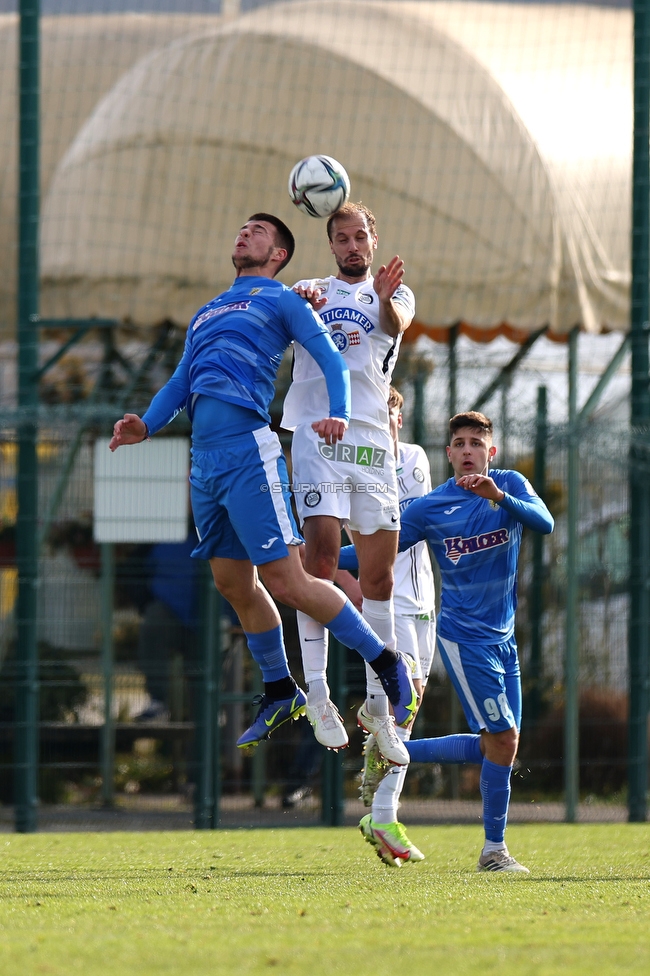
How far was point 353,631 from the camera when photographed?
6965 millimetres

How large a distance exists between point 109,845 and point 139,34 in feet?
26.3

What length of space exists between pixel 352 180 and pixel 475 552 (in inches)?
209

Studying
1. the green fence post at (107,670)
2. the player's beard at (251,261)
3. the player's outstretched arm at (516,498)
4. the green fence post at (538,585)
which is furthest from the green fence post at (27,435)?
the player's outstretched arm at (516,498)

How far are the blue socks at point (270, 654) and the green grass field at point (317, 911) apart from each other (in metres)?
0.92

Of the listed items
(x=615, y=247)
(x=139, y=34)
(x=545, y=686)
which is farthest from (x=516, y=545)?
(x=139, y=34)

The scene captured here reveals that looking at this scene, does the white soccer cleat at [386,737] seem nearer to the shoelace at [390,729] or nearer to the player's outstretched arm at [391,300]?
the shoelace at [390,729]

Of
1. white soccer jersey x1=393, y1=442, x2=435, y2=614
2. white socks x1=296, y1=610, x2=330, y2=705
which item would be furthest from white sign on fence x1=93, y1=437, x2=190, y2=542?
white socks x1=296, y1=610, x2=330, y2=705

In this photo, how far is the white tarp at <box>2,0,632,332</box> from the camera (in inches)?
483

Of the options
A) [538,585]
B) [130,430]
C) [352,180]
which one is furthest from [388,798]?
[352,180]

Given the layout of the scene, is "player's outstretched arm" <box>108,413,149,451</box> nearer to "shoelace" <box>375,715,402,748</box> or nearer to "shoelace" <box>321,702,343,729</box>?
"shoelace" <box>321,702,343,729</box>

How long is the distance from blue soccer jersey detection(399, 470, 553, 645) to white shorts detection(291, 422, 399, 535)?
492mm

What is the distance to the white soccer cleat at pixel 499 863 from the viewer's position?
727 cm

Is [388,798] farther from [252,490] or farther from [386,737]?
[252,490]

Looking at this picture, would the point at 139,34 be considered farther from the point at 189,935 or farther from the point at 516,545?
the point at 189,935
